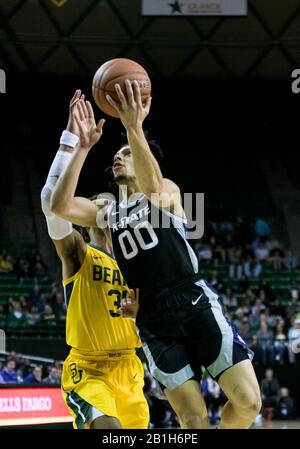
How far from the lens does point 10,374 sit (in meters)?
14.2

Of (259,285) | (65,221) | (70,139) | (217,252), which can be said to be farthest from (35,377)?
(217,252)

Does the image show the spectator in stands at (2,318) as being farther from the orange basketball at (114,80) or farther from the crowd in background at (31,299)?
the orange basketball at (114,80)

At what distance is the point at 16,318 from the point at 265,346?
213 inches

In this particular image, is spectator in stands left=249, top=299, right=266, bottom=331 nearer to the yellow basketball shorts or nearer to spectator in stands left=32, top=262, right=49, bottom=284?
spectator in stands left=32, top=262, right=49, bottom=284

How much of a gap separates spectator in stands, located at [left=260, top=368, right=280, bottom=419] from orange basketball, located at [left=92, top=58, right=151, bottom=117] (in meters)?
12.1

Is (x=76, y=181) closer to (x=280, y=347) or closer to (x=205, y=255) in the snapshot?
(x=280, y=347)

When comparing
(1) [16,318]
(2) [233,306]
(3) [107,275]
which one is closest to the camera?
(3) [107,275]

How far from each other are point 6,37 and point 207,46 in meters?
5.72

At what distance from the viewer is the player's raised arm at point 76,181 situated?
558 cm

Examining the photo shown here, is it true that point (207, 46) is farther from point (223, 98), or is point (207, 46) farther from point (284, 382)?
point (284, 382)

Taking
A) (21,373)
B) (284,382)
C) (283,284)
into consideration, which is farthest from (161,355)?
(283,284)

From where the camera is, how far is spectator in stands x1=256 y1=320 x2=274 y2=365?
57.9 ft

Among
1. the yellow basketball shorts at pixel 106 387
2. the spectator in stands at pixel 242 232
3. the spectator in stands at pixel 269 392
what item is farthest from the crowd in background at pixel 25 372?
the spectator in stands at pixel 242 232

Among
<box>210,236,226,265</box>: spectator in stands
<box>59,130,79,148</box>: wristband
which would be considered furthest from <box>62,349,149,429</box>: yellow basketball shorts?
<box>210,236,226,265</box>: spectator in stands
